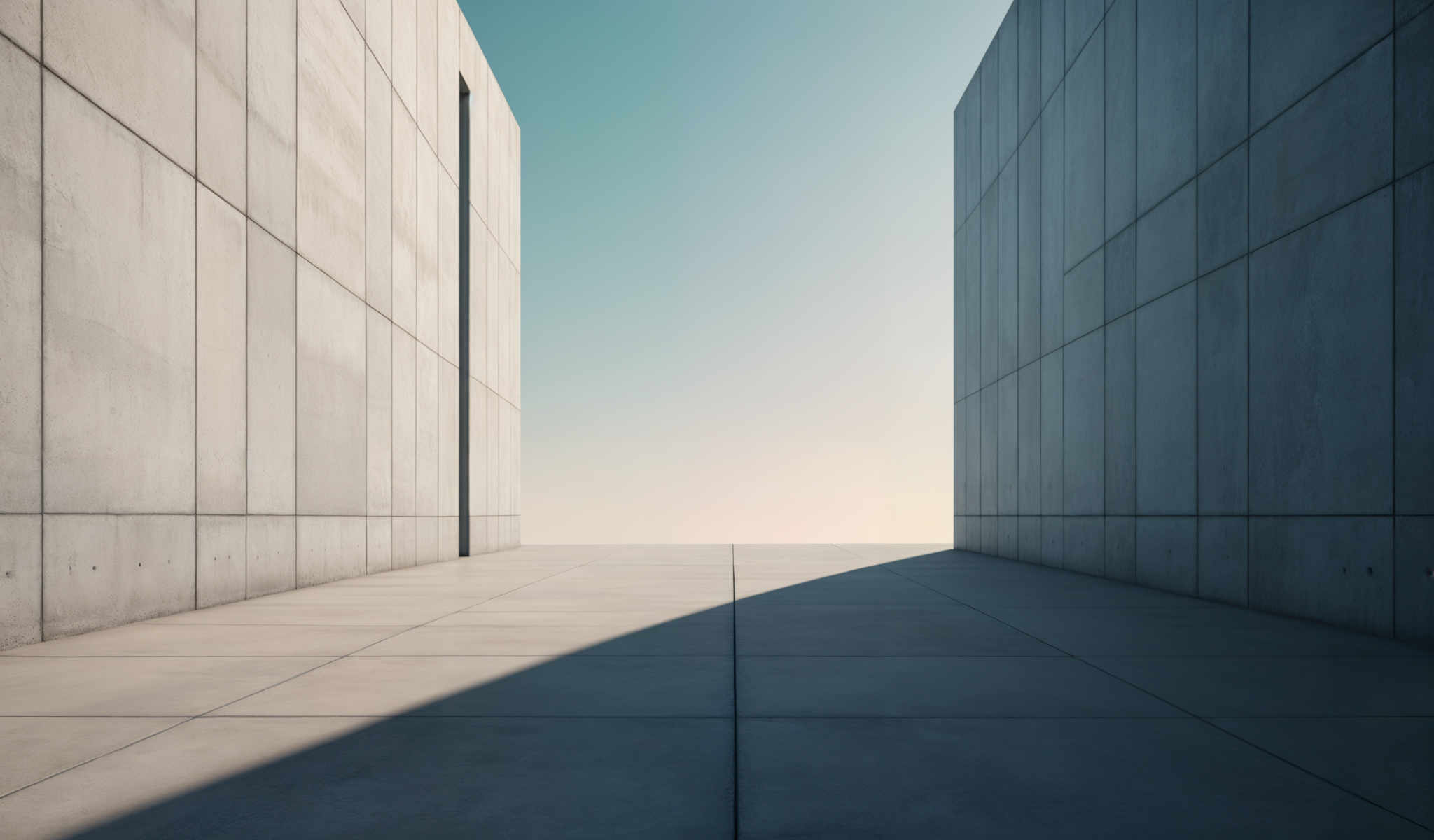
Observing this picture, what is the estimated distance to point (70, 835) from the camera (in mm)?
3299

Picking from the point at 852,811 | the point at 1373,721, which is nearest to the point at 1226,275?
the point at 1373,721

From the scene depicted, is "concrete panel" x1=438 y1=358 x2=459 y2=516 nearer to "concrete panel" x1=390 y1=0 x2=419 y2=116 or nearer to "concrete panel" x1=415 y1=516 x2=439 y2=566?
"concrete panel" x1=415 y1=516 x2=439 y2=566

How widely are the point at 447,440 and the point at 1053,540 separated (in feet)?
40.7

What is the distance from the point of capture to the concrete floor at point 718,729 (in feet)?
11.5

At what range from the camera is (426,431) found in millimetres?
19250

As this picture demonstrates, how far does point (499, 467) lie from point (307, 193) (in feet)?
41.6

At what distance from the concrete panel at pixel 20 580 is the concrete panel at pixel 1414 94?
11.5 m

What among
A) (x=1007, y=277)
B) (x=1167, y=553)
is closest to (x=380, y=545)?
(x=1167, y=553)

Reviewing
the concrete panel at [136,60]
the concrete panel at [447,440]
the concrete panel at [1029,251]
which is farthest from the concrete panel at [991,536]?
the concrete panel at [136,60]

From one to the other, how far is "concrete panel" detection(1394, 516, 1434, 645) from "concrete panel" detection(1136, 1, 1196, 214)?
564 centimetres

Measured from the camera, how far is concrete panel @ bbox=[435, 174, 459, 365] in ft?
67.7

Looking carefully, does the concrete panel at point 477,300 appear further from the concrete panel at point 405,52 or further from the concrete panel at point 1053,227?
the concrete panel at point 1053,227

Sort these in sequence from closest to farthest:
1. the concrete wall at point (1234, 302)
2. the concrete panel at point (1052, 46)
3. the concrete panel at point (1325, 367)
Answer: the concrete wall at point (1234, 302), the concrete panel at point (1325, 367), the concrete panel at point (1052, 46)

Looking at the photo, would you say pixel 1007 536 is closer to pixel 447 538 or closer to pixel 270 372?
pixel 447 538
